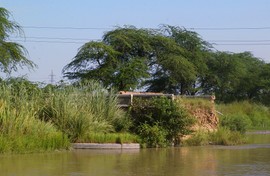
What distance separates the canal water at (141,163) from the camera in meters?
16.5

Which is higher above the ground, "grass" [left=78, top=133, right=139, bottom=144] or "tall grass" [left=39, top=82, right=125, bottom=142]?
"tall grass" [left=39, top=82, right=125, bottom=142]

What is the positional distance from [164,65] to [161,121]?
24736 millimetres

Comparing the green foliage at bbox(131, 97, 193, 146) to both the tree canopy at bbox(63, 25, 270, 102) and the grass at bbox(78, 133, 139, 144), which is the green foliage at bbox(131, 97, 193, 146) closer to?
the grass at bbox(78, 133, 139, 144)

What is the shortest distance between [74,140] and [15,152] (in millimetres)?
3558

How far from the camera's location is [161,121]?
25.7m

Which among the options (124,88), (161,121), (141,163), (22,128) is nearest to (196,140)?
(161,121)

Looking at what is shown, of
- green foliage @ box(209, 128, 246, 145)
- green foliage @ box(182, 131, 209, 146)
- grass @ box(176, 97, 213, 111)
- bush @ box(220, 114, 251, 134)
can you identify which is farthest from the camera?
bush @ box(220, 114, 251, 134)

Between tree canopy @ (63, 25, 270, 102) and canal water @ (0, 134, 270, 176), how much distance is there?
21.5 meters

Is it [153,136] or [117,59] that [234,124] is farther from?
[117,59]

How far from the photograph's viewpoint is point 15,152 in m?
21.2

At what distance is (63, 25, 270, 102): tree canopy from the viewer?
4528 centimetres

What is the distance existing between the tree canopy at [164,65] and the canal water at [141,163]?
21.5 meters

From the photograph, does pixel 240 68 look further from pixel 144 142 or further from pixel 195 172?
pixel 195 172

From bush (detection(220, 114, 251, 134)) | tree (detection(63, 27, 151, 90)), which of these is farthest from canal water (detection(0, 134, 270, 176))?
tree (detection(63, 27, 151, 90))
